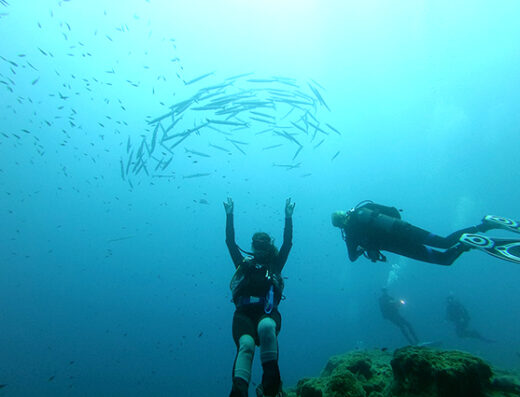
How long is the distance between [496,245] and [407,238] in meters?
1.55

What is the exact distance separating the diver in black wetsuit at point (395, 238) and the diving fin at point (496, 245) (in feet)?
0.66

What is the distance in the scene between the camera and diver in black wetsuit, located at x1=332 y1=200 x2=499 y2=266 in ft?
18.6

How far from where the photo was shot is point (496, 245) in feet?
16.8

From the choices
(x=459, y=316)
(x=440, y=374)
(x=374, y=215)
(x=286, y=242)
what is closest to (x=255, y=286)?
(x=286, y=242)

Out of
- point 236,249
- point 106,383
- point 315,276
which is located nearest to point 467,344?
point 236,249

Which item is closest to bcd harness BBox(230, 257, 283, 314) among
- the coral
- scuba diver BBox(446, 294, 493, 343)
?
the coral

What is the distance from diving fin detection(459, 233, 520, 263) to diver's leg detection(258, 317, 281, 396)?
4.42 m

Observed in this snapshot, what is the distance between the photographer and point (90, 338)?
94438 mm

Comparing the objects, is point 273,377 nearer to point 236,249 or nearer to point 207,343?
point 236,249

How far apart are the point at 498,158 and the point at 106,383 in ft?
415

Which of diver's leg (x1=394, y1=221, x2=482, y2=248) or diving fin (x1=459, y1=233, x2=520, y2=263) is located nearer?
diving fin (x1=459, y1=233, x2=520, y2=263)

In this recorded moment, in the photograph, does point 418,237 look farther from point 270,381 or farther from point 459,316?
point 459,316

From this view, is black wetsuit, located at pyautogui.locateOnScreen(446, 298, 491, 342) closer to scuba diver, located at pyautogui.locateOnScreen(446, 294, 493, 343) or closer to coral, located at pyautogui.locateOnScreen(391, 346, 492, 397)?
scuba diver, located at pyautogui.locateOnScreen(446, 294, 493, 343)

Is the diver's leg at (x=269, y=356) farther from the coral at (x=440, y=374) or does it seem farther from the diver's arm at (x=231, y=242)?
the coral at (x=440, y=374)
